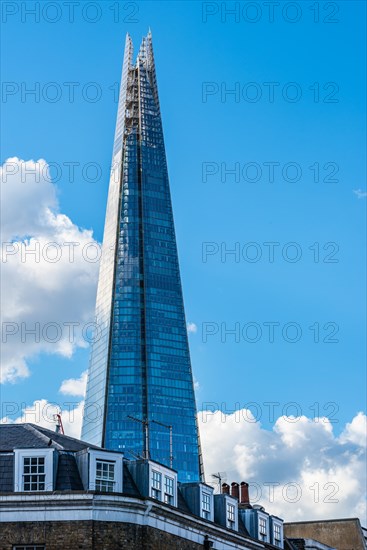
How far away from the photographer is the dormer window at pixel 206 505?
63219mm

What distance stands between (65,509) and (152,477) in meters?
5.87

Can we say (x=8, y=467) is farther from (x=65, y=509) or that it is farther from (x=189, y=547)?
(x=189, y=547)

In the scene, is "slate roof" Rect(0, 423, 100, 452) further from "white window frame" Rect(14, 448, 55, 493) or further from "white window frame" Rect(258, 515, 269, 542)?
"white window frame" Rect(258, 515, 269, 542)

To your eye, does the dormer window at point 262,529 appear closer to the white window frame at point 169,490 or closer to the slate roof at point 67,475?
the white window frame at point 169,490

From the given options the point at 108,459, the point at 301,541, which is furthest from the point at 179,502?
the point at 301,541

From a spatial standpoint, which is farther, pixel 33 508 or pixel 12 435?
pixel 12 435

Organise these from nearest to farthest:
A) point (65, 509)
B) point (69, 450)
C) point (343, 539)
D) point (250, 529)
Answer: point (65, 509) → point (69, 450) → point (250, 529) → point (343, 539)

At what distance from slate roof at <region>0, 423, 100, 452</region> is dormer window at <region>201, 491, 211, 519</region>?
7113mm

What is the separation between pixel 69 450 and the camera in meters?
57.3

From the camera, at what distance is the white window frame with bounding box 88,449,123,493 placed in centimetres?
5525

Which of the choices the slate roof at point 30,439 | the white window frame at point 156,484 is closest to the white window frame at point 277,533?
the white window frame at point 156,484

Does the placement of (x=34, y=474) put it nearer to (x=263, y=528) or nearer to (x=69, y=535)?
(x=69, y=535)

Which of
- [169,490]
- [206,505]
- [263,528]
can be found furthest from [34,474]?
[263,528]

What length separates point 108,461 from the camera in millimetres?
56219
